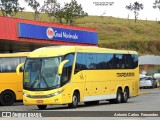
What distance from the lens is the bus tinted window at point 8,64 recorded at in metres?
29.6

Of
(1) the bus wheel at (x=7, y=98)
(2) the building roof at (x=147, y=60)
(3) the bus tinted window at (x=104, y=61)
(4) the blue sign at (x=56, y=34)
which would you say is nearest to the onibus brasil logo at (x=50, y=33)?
(4) the blue sign at (x=56, y=34)

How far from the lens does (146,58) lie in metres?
72.2

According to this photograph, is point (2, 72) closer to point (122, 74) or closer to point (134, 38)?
point (122, 74)

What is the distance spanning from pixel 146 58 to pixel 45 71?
1938 inches

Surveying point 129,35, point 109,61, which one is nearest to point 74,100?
point 109,61

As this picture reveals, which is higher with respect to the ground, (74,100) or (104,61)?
(104,61)

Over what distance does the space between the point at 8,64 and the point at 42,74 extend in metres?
6.03

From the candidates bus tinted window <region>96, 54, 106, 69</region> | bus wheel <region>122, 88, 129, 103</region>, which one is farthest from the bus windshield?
bus wheel <region>122, 88, 129, 103</region>

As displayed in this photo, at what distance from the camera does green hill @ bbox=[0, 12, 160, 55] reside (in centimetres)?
9731

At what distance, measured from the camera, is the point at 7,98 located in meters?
29.5

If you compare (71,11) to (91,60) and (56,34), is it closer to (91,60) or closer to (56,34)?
(56,34)

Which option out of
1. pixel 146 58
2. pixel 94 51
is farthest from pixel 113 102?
pixel 146 58

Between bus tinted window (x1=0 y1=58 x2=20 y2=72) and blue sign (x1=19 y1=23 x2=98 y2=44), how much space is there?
8030mm

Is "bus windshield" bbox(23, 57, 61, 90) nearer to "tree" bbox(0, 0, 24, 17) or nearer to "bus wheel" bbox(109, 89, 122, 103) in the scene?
"bus wheel" bbox(109, 89, 122, 103)
